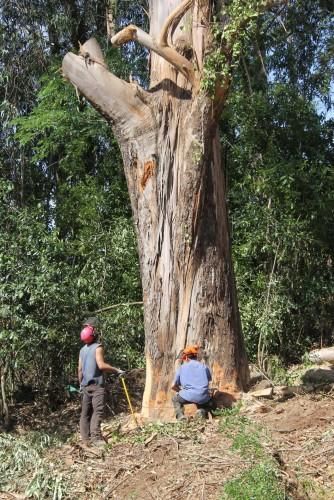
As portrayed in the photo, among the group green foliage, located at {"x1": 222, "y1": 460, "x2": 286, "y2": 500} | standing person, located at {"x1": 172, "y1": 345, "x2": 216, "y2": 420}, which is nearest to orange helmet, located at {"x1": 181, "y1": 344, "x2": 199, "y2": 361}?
standing person, located at {"x1": 172, "y1": 345, "x2": 216, "y2": 420}

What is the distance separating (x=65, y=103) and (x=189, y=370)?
8.88 meters

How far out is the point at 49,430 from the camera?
11.2 meters

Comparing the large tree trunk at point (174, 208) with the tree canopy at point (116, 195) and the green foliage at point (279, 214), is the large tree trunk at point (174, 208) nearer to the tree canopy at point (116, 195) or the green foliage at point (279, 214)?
the tree canopy at point (116, 195)

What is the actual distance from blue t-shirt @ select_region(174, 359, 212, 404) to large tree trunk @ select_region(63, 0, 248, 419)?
0.44 meters

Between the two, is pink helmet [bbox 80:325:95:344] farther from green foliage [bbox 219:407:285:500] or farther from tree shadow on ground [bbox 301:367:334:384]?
tree shadow on ground [bbox 301:367:334:384]

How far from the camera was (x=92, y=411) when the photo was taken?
9180mm

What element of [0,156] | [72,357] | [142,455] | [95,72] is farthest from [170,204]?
[0,156]

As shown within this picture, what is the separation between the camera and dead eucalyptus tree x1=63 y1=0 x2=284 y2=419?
9375mm

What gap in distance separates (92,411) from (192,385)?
51.6 inches

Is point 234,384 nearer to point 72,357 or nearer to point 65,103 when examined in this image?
point 72,357

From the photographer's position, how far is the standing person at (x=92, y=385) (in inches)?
351

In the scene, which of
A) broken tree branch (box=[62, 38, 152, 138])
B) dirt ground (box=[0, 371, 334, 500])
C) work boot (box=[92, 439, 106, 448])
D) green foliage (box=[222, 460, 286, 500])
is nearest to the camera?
green foliage (box=[222, 460, 286, 500])

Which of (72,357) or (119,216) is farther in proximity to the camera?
(119,216)

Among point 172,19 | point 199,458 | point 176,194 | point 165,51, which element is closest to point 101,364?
point 199,458
